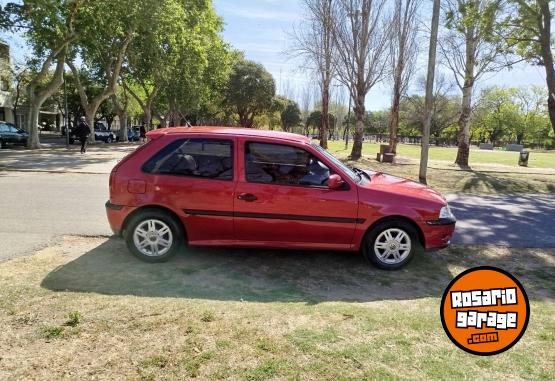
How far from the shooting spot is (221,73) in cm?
4162

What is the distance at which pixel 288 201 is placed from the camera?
16.8 feet

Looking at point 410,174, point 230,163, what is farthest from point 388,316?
point 410,174

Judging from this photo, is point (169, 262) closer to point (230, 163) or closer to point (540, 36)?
point (230, 163)

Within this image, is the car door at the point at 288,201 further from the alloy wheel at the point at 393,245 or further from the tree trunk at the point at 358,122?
the tree trunk at the point at 358,122

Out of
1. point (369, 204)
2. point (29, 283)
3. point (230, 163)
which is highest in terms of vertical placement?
point (230, 163)

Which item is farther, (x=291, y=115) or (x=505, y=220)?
(x=291, y=115)

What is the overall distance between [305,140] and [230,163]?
3.40 ft

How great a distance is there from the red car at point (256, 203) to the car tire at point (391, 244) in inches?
0.5

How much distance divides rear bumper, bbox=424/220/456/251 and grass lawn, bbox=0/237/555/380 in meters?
0.35

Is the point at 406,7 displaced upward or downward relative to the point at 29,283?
upward

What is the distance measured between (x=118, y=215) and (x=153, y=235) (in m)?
0.50

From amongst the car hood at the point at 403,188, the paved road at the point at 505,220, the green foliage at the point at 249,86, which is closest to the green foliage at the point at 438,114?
the green foliage at the point at 249,86

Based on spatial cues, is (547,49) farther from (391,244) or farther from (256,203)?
(256,203)

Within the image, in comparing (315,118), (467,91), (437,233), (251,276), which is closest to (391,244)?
(437,233)
